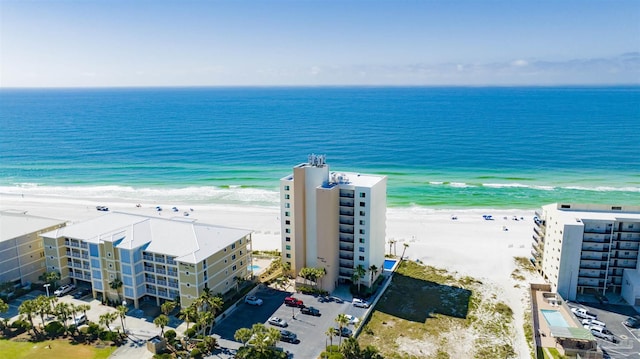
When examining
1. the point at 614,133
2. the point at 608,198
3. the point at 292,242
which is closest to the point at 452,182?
the point at 608,198

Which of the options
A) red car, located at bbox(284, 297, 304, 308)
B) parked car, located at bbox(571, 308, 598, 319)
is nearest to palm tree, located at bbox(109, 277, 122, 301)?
red car, located at bbox(284, 297, 304, 308)

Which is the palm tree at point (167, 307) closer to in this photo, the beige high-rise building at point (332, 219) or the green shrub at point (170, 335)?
the green shrub at point (170, 335)

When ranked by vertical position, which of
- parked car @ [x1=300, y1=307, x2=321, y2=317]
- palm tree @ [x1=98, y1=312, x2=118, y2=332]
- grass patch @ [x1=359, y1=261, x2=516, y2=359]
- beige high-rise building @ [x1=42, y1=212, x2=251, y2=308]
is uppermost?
beige high-rise building @ [x1=42, y1=212, x2=251, y2=308]

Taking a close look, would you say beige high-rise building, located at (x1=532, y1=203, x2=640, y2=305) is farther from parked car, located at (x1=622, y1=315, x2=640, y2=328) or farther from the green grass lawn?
the green grass lawn

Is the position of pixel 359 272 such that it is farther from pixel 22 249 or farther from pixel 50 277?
pixel 22 249

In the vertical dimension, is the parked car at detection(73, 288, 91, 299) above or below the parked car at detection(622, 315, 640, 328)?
above
